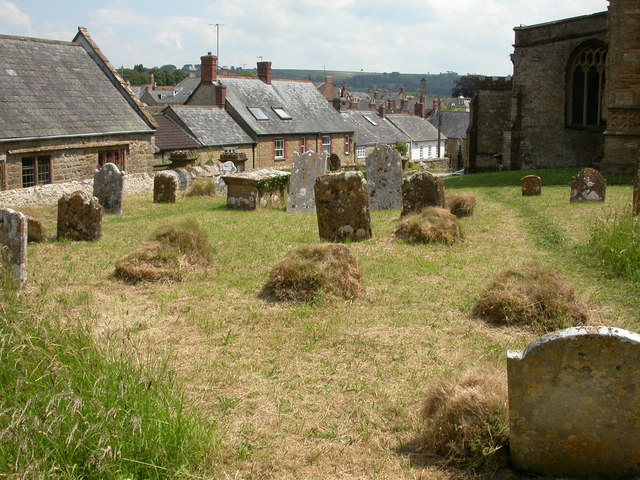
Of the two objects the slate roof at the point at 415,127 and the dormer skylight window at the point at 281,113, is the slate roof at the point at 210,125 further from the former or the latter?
the slate roof at the point at 415,127

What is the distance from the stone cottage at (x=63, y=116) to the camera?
24047 millimetres

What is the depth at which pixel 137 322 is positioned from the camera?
7312mm

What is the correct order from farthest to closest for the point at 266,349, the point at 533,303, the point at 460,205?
the point at 460,205 < the point at 533,303 < the point at 266,349

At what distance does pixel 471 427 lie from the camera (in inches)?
179

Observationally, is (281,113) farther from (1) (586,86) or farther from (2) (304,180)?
(2) (304,180)

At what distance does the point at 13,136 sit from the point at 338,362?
20.5 metres

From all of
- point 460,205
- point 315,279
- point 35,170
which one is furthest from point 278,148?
point 315,279

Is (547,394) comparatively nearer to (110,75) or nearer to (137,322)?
(137,322)

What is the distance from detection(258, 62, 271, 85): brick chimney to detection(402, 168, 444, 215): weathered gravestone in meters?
37.0

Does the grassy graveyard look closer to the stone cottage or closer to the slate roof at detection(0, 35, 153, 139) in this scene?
the stone cottage

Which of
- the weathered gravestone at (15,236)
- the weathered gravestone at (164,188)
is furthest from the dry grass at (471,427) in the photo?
the weathered gravestone at (164,188)

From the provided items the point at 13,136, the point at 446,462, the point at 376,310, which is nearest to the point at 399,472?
the point at 446,462

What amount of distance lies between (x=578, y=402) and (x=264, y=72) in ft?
156

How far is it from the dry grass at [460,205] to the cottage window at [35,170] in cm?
1589
